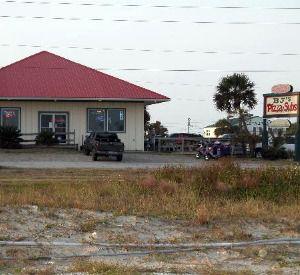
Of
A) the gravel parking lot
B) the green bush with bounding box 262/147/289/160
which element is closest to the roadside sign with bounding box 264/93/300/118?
the green bush with bounding box 262/147/289/160

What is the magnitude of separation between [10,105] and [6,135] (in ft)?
13.4

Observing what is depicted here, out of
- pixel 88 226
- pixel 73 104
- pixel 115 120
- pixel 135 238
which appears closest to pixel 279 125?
pixel 115 120

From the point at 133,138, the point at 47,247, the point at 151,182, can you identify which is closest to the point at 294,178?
the point at 151,182

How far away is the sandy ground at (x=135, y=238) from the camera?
29.9ft

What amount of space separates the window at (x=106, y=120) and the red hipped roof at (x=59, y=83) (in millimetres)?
1395

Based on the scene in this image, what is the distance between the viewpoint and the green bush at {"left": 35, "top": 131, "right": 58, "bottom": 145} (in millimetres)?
40250

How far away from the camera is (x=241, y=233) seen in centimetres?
1144

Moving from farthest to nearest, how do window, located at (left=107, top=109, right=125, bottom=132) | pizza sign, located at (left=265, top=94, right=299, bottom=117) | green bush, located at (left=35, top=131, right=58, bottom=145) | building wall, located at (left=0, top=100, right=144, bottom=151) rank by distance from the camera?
window, located at (left=107, top=109, right=125, bottom=132) → building wall, located at (left=0, top=100, right=144, bottom=151) → green bush, located at (left=35, top=131, right=58, bottom=145) → pizza sign, located at (left=265, top=94, right=299, bottom=117)

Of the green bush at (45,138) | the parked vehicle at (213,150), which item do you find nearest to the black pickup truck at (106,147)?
the parked vehicle at (213,150)

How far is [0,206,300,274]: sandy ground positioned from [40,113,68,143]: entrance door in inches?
1154

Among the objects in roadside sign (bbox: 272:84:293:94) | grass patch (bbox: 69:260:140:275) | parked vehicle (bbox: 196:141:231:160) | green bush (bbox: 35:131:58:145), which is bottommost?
grass patch (bbox: 69:260:140:275)

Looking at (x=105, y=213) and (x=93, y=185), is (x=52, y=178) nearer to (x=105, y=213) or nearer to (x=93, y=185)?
(x=93, y=185)

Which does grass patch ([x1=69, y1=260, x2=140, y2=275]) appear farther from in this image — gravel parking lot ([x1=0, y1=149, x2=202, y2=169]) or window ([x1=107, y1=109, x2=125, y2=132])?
window ([x1=107, y1=109, x2=125, y2=132])

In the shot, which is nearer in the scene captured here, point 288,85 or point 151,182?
point 151,182
